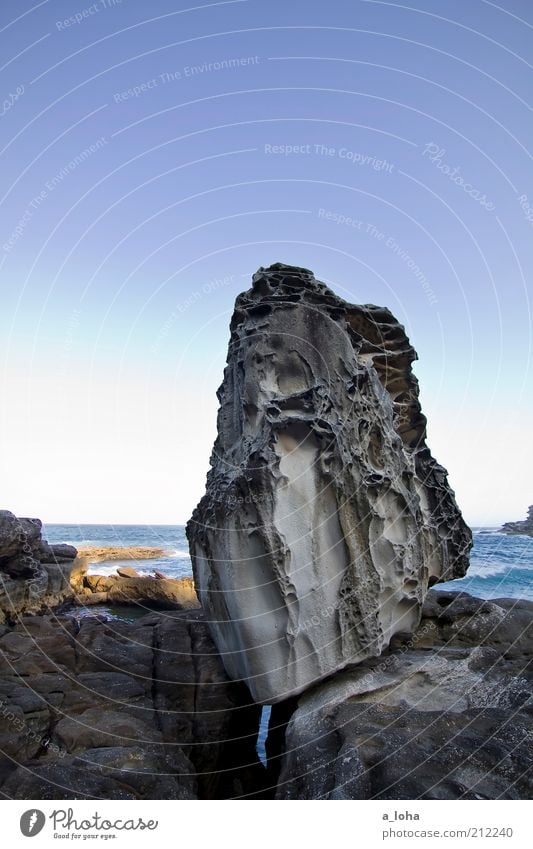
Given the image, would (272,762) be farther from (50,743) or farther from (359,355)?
(359,355)

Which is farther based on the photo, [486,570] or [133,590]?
[486,570]

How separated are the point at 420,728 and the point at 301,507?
2695 millimetres

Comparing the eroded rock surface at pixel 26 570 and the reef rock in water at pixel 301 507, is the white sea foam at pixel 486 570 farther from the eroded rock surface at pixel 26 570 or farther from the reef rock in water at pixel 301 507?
the reef rock in water at pixel 301 507

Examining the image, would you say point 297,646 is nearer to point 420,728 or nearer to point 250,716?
point 420,728

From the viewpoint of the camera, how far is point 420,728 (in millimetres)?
5285

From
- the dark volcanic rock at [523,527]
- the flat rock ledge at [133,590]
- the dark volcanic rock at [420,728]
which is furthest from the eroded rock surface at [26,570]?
the dark volcanic rock at [523,527]

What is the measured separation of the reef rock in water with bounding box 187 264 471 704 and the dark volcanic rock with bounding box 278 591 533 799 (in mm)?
410

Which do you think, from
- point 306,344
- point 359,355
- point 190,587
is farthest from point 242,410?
point 190,587

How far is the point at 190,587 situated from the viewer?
75.0 feet

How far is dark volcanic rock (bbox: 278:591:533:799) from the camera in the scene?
452 cm

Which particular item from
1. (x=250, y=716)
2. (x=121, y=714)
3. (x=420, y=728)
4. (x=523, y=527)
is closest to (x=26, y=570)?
(x=250, y=716)

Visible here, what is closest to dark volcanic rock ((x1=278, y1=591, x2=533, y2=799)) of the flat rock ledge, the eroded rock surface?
the eroded rock surface

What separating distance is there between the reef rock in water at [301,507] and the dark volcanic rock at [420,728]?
41cm
